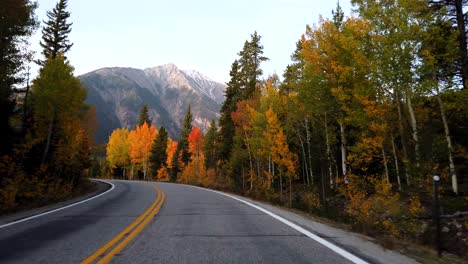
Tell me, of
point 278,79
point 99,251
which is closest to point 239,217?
point 99,251

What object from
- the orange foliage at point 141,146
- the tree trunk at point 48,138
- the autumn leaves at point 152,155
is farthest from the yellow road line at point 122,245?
the orange foliage at point 141,146

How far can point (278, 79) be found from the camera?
30922 mm

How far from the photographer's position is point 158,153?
221 feet

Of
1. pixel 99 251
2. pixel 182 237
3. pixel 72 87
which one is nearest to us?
pixel 99 251

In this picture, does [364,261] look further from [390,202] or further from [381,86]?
[381,86]

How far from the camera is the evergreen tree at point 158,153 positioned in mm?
65750

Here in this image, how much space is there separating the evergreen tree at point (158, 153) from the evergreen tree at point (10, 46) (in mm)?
46830

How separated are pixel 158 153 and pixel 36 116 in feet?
150

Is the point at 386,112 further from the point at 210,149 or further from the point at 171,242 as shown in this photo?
the point at 210,149

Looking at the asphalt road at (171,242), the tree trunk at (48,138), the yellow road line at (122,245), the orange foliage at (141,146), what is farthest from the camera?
the orange foliage at (141,146)

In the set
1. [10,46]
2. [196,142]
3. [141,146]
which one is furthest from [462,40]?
[141,146]

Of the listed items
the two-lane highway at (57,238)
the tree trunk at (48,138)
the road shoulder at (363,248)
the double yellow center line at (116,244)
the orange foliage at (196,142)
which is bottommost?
the two-lane highway at (57,238)

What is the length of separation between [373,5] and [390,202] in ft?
33.5

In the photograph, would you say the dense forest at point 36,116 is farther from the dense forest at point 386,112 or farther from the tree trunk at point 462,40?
the tree trunk at point 462,40
